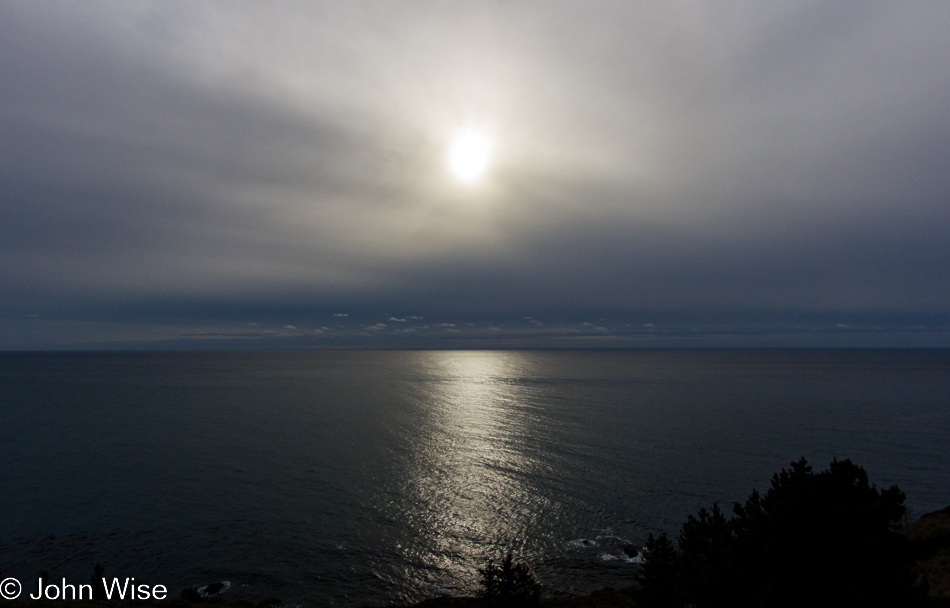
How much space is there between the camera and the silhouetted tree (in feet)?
49.9

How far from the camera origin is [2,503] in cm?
5172

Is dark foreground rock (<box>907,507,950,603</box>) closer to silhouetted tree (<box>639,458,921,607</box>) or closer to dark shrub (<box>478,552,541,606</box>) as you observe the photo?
silhouetted tree (<box>639,458,921,607</box>)

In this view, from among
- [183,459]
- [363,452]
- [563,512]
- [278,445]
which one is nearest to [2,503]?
[183,459]

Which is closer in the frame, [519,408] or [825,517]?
[825,517]

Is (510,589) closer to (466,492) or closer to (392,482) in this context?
(466,492)

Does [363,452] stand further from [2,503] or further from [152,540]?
[2,503]

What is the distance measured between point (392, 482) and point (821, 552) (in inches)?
1956

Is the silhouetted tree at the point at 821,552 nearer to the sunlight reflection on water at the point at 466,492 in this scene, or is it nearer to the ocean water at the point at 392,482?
the ocean water at the point at 392,482

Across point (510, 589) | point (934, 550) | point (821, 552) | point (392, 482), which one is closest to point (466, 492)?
point (392, 482)

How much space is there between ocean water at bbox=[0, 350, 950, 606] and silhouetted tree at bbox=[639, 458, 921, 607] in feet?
71.5

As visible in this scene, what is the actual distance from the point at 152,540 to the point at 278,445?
34.8 metres

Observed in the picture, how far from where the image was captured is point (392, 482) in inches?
2292

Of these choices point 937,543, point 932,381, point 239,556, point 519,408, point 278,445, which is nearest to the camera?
point 937,543

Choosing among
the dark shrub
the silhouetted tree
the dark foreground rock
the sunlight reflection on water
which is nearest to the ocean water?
the sunlight reflection on water
